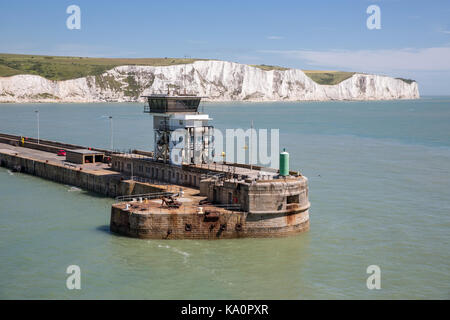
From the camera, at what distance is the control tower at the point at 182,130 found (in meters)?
51.9

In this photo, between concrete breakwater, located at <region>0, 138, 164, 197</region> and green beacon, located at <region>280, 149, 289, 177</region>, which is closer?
green beacon, located at <region>280, 149, 289, 177</region>

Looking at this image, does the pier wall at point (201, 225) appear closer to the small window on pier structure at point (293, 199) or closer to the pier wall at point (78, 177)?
the small window on pier structure at point (293, 199)

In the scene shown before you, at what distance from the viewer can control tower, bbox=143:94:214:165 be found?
51875 millimetres

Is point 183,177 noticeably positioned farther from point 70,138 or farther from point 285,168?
point 70,138

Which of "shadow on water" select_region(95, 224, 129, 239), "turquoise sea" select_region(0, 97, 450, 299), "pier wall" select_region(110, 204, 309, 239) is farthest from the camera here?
"shadow on water" select_region(95, 224, 129, 239)

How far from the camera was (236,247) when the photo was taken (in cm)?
3753

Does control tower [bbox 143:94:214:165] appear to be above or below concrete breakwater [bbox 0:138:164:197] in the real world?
above

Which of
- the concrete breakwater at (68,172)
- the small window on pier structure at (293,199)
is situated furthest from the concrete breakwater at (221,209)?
the concrete breakwater at (68,172)

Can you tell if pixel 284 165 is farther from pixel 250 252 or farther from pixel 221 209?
pixel 250 252

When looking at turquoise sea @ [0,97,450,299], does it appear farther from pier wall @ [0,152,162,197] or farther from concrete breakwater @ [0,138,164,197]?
concrete breakwater @ [0,138,164,197]

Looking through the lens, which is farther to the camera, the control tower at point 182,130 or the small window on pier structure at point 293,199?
the control tower at point 182,130

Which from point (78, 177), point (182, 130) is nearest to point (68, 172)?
Answer: point (78, 177)

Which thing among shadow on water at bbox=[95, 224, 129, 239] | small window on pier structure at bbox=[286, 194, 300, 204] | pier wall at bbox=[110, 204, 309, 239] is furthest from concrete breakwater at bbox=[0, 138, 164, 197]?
small window on pier structure at bbox=[286, 194, 300, 204]

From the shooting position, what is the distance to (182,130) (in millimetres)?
51906
